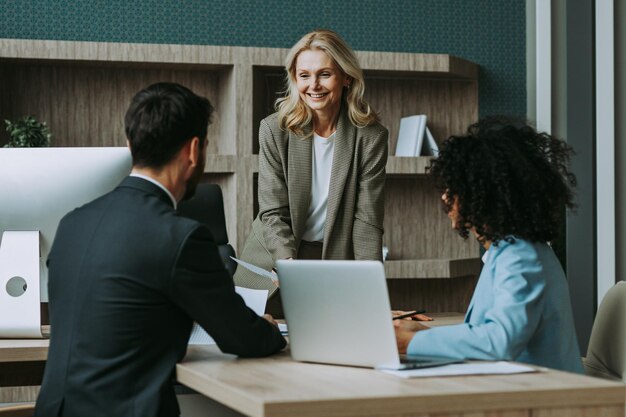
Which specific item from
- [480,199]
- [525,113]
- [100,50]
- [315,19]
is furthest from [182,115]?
[525,113]

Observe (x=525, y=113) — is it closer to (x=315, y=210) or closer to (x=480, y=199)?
(x=315, y=210)

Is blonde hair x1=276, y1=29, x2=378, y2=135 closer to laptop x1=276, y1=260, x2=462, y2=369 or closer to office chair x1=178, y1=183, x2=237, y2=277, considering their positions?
office chair x1=178, y1=183, x2=237, y2=277

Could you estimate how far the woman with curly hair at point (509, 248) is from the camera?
1602 millimetres

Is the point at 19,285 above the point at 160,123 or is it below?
below

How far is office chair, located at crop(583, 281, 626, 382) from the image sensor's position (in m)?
1.86

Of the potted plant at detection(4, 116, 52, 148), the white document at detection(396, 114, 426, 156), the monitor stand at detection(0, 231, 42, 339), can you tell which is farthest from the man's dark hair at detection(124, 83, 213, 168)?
the white document at detection(396, 114, 426, 156)

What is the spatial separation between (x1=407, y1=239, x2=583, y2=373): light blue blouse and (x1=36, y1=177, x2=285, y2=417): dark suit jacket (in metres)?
0.36

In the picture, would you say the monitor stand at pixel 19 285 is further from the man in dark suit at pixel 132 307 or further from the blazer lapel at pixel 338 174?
the blazer lapel at pixel 338 174

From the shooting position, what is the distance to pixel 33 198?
209 cm

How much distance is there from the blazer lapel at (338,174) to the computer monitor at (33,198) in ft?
2.84

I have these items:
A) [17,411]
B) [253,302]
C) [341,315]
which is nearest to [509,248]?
[341,315]

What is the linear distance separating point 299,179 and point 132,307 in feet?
4.39

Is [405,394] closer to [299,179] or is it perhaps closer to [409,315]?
[409,315]

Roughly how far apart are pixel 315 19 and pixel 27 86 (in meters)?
1.35
